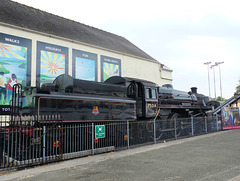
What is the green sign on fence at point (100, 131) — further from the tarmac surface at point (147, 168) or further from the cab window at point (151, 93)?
the cab window at point (151, 93)

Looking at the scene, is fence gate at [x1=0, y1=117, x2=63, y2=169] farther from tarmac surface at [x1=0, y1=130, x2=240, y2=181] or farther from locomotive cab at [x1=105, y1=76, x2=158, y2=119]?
locomotive cab at [x1=105, y1=76, x2=158, y2=119]

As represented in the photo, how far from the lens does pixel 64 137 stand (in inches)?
331

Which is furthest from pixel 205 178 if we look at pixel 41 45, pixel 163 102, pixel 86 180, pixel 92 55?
pixel 92 55

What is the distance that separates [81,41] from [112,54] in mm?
3764

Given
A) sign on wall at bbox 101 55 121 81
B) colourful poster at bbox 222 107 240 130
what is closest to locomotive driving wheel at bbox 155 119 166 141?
colourful poster at bbox 222 107 240 130

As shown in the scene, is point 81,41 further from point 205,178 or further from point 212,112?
point 205,178

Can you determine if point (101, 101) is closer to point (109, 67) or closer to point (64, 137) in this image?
point (64, 137)

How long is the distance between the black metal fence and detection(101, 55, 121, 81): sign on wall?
384 inches

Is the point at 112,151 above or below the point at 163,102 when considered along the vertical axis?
below

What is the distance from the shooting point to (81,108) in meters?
8.98

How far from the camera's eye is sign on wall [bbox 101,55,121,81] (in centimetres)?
2070

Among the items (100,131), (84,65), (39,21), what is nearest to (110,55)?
(84,65)

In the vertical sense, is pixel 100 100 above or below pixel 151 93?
below

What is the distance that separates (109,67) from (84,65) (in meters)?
3.10
